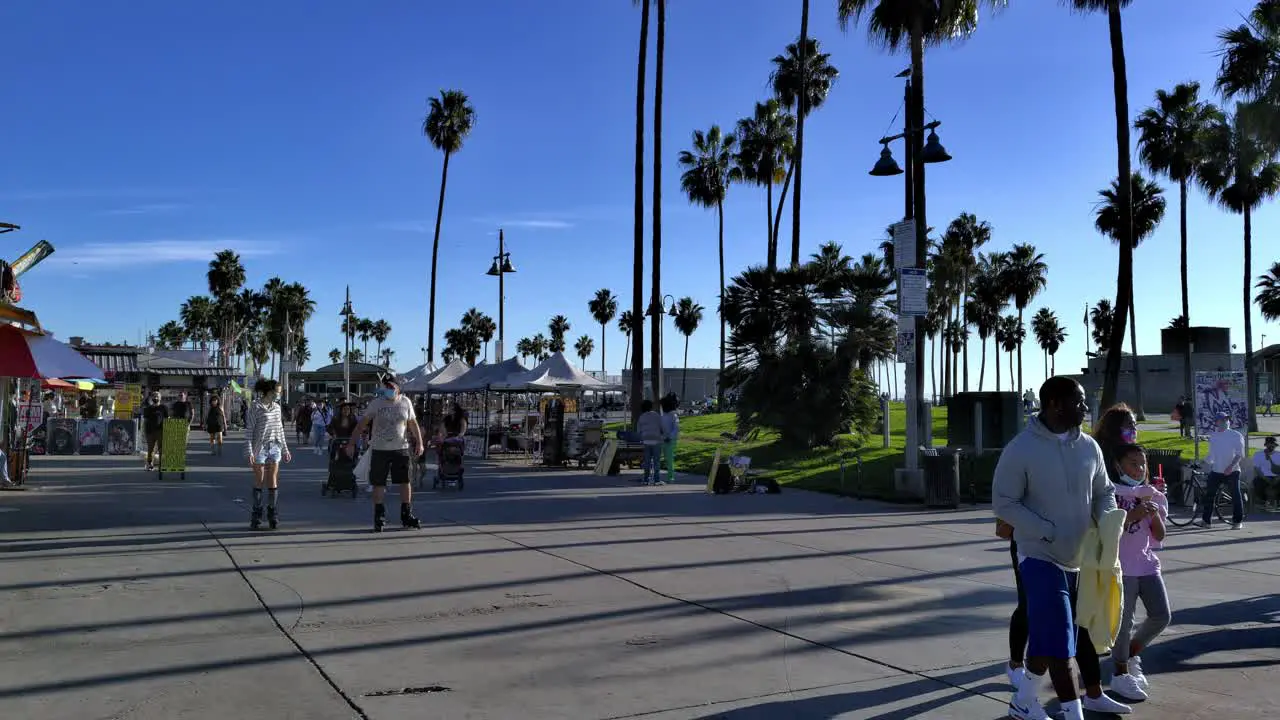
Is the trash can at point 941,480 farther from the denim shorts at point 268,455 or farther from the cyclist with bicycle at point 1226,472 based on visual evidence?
the denim shorts at point 268,455

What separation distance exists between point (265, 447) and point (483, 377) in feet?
54.0

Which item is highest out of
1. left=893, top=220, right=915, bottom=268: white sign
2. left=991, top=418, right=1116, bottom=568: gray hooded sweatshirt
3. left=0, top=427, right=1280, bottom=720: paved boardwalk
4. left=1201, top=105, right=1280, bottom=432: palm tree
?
left=1201, top=105, right=1280, bottom=432: palm tree

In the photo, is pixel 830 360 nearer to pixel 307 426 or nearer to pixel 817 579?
pixel 817 579

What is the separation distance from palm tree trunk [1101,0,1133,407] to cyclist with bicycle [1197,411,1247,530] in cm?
614

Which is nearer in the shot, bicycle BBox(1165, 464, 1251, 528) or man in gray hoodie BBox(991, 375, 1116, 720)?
man in gray hoodie BBox(991, 375, 1116, 720)

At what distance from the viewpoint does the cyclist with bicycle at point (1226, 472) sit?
44.0 feet

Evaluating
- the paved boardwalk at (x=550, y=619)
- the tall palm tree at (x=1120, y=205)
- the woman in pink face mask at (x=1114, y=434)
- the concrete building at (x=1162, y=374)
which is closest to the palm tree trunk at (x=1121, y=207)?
the tall palm tree at (x=1120, y=205)

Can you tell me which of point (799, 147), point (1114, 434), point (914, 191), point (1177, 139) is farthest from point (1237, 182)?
point (1114, 434)

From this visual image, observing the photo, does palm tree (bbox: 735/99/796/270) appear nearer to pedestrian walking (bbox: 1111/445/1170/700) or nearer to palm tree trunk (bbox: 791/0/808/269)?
palm tree trunk (bbox: 791/0/808/269)

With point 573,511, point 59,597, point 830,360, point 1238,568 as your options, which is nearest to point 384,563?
point 59,597

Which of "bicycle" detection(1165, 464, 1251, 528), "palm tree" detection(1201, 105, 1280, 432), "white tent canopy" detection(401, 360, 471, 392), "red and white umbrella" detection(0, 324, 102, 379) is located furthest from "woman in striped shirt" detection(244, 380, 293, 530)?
"palm tree" detection(1201, 105, 1280, 432)

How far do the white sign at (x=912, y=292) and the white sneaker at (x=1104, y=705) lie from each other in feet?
37.9

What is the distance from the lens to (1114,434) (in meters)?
5.79

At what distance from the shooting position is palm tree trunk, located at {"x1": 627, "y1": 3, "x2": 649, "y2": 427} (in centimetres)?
2662
